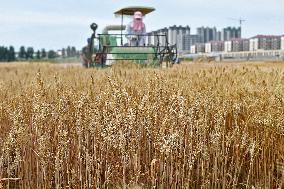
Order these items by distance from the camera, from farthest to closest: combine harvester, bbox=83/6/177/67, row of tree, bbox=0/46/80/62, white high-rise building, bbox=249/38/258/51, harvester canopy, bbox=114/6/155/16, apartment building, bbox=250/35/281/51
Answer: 1. apartment building, bbox=250/35/281/51
2. white high-rise building, bbox=249/38/258/51
3. row of tree, bbox=0/46/80/62
4. harvester canopy, bbox=114/6/155/16
5. combine harvester, bbox=83/6/177/67

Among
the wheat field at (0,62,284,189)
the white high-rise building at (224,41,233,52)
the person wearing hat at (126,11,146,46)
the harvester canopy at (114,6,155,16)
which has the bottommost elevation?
the wheat field at (0,62,284,189)

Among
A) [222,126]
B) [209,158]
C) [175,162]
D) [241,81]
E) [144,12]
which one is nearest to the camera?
[175,162]

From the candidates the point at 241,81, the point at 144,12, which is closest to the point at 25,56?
the point at 144,12

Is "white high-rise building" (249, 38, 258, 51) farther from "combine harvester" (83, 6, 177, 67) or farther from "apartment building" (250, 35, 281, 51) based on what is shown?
"combine harvester" (83, 6, 177, 67)

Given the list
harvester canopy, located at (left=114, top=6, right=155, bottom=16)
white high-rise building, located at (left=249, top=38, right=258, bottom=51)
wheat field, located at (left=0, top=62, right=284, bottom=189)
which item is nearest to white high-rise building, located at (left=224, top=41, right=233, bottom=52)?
white high-rise building, located at (left=249, top=38, right=258, bottom=51)

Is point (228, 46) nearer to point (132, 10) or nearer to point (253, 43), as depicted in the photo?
point (253, 43)

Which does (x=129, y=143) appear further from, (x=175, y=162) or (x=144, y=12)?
(x=144, y=12)

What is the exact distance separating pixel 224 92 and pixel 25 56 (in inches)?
3007

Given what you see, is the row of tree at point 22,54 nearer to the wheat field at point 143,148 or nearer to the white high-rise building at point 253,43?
the white high-rise building at point 253,43

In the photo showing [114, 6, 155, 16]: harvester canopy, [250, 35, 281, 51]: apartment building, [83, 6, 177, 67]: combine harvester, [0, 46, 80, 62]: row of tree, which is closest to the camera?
[83, 6, 177, 67]: combine harvester

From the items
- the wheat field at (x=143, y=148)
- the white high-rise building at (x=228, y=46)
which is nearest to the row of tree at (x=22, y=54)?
the white high-rise building at (x=228, y=46)

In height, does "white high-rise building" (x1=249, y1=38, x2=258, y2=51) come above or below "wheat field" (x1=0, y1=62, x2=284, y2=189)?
above

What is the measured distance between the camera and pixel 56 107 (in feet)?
9.36

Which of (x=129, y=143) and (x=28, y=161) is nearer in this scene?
(x=129, y=143)
